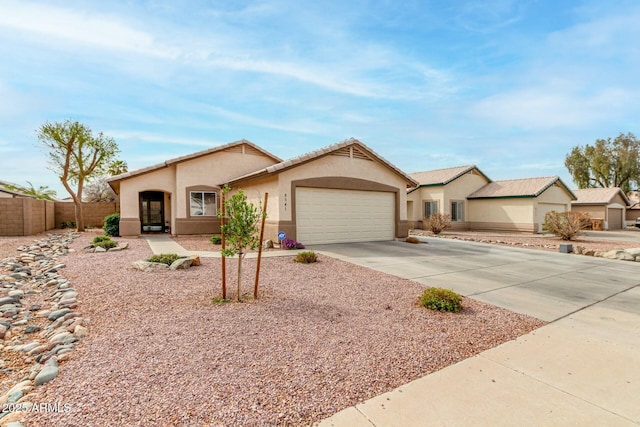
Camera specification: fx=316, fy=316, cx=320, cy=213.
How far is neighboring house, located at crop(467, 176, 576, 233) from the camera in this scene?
930 inches

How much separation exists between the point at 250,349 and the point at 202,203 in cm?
1547

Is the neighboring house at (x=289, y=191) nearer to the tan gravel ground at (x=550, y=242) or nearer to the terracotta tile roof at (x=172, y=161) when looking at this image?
the terracotta tile roof at (x=172, y=161)

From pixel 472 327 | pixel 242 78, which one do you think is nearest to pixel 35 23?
pixel 242 78

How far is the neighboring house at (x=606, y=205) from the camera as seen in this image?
99.4 feet

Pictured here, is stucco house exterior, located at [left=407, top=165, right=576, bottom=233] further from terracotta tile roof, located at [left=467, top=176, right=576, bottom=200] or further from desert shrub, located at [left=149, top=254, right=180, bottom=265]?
desert shrub, located at [left=149, top=254, right=180, bottom=265]

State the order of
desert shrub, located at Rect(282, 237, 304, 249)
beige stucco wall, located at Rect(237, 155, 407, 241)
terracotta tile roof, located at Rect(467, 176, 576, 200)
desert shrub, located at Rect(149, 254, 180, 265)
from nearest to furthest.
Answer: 1. desert shrub, located at Rect(149, 254, 180, 265)
2. desert shrub, located at Rect(282, 237, 304, 249)
3. beige stucco wall, located at Rect(237, 155, 407, 241)
4. terracotta tile roof, located at Rect(467, 176, 576, 200)

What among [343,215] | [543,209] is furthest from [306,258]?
[543,209]

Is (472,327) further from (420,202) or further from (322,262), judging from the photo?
(420,202)

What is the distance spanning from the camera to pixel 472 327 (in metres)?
4.75

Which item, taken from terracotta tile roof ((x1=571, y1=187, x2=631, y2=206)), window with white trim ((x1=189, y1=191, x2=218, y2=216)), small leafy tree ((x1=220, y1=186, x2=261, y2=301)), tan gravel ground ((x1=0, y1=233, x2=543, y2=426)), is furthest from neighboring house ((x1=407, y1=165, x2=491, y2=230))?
small leafy tree ((x1=220, y1=186, x2=261, y2=301))

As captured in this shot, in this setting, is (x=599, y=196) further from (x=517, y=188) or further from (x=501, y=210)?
(x=501, y=210)

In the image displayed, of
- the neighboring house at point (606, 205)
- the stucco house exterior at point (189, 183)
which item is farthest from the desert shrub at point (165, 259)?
the neighboring house at point (606, 205)

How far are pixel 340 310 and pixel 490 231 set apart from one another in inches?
956

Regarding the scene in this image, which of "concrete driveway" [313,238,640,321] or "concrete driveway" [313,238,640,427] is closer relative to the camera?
"concrete driveway" [313,238,640,427]
